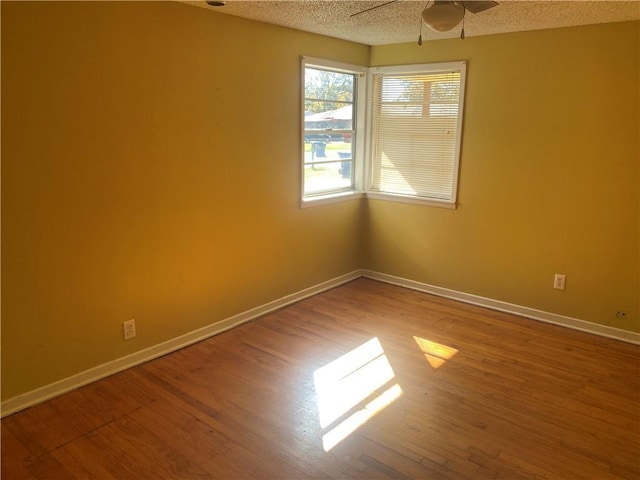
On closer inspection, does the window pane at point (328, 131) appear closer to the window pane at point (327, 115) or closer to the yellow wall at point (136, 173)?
Answer: the window pane at point (327, 115)

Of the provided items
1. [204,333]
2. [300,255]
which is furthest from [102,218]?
[300,255]

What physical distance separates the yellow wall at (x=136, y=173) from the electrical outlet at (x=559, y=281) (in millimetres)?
2201

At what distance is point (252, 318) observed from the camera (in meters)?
3.92

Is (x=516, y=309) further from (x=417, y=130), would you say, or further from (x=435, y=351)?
(x=417, y=130)

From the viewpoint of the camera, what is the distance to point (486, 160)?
4.08 metres

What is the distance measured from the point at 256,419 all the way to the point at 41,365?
49.1 inches

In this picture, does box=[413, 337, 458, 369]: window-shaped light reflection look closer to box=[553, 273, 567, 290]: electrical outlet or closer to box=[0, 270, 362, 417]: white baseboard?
box=[553, 273, 567, 290]: electrical outlet

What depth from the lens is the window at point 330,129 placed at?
4.18 meters

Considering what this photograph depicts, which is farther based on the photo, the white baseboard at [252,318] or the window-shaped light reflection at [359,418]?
the white baseboard at [252,318]

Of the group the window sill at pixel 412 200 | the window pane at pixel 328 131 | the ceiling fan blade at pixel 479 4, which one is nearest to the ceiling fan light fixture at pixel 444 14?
the ceiling fan blade at pixel 479 4

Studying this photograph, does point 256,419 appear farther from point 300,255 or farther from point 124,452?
point 300,255

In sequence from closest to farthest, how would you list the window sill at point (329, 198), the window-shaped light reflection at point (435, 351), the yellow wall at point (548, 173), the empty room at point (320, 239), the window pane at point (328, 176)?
the empty room at point (320, 239), the window-shaped light reflection at point (435, 351), the yellow wall at point (548, 173), the window sill at point (329, 198), the window pane at point (328, 176)

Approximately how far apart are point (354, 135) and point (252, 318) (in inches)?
81.2

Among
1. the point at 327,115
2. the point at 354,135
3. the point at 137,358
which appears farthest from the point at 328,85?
the point at 137,358
